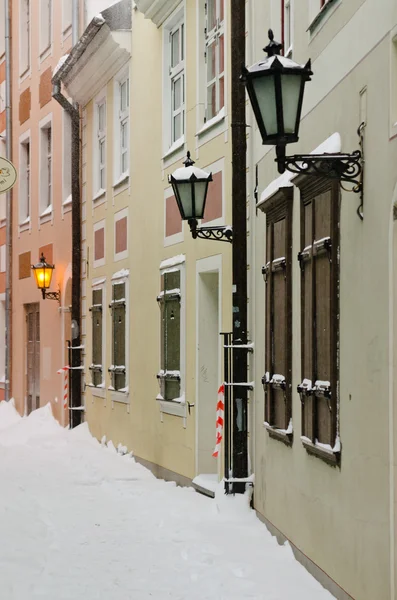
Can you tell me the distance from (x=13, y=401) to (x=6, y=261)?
301 centimetres

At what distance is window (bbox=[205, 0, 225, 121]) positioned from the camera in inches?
478

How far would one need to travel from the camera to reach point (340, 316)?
706cm

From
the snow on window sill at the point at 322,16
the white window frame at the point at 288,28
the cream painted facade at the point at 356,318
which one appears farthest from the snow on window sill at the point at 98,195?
the snow on window sill at the point at 322,16

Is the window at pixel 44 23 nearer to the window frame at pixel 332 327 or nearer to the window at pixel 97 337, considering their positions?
the window at pixel 97 337

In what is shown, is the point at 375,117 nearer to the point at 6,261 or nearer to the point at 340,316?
the point at 340,316

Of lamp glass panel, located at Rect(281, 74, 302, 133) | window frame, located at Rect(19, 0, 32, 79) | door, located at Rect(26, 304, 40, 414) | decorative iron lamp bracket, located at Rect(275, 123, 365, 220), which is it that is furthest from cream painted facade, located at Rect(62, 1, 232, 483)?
window frame, located at Rect(19, 0, 32, 79)

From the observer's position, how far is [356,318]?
6.64 meters

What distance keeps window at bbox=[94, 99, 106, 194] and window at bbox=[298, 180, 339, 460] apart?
10.2 metres

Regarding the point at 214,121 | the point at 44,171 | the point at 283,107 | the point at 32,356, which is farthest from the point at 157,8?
the point at 32,356

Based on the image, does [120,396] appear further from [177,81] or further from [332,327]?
[332,327]

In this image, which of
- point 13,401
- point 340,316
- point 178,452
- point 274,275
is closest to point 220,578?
point 340,316

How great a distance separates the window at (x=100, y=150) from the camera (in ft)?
59.4

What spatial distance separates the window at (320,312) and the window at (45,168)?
14.8m

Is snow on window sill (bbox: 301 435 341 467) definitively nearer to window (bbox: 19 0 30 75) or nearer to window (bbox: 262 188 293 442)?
window (bbox: 262 188 293 442)
